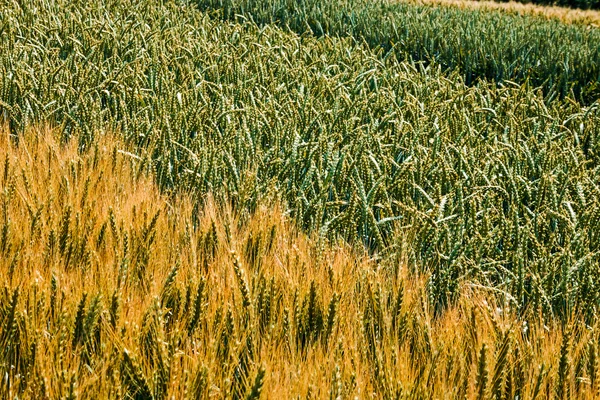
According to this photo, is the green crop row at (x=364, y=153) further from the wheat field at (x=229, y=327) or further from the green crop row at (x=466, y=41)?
the green crop row at (x=466, y=41)

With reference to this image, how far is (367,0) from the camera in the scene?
8688 millimetres

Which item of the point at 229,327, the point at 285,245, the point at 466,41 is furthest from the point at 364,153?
the point at 466,41

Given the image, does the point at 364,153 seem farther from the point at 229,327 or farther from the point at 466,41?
the point at 466,41

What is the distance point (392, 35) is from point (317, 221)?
17.5ft

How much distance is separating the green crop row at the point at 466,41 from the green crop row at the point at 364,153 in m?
1.59

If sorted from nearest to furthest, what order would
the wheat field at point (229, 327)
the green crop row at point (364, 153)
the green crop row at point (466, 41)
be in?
the wheat field at point (229, 327) → the green crop row at point (364, 153) → the green crop row at point (466, 41)

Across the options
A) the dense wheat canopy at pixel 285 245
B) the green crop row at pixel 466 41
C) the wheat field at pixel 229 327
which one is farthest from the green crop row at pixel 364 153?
the green crop row at pixel 466 41

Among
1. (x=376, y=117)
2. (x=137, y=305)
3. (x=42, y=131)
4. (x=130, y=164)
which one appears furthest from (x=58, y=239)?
(x=376, y=117)

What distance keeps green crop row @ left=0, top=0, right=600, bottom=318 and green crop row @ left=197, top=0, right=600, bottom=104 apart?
1585 millimetres

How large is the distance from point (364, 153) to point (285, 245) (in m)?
0.78

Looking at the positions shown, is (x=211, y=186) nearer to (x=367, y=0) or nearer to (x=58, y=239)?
(x=58, y=239)

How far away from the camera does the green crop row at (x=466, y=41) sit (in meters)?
6.09

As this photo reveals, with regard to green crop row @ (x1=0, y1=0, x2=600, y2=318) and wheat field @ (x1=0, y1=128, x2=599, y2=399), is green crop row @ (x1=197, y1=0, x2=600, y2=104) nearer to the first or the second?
green crop row @ (x1=0, y1=0, x2=600, y2=318)

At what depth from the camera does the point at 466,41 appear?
6664 millimetres
